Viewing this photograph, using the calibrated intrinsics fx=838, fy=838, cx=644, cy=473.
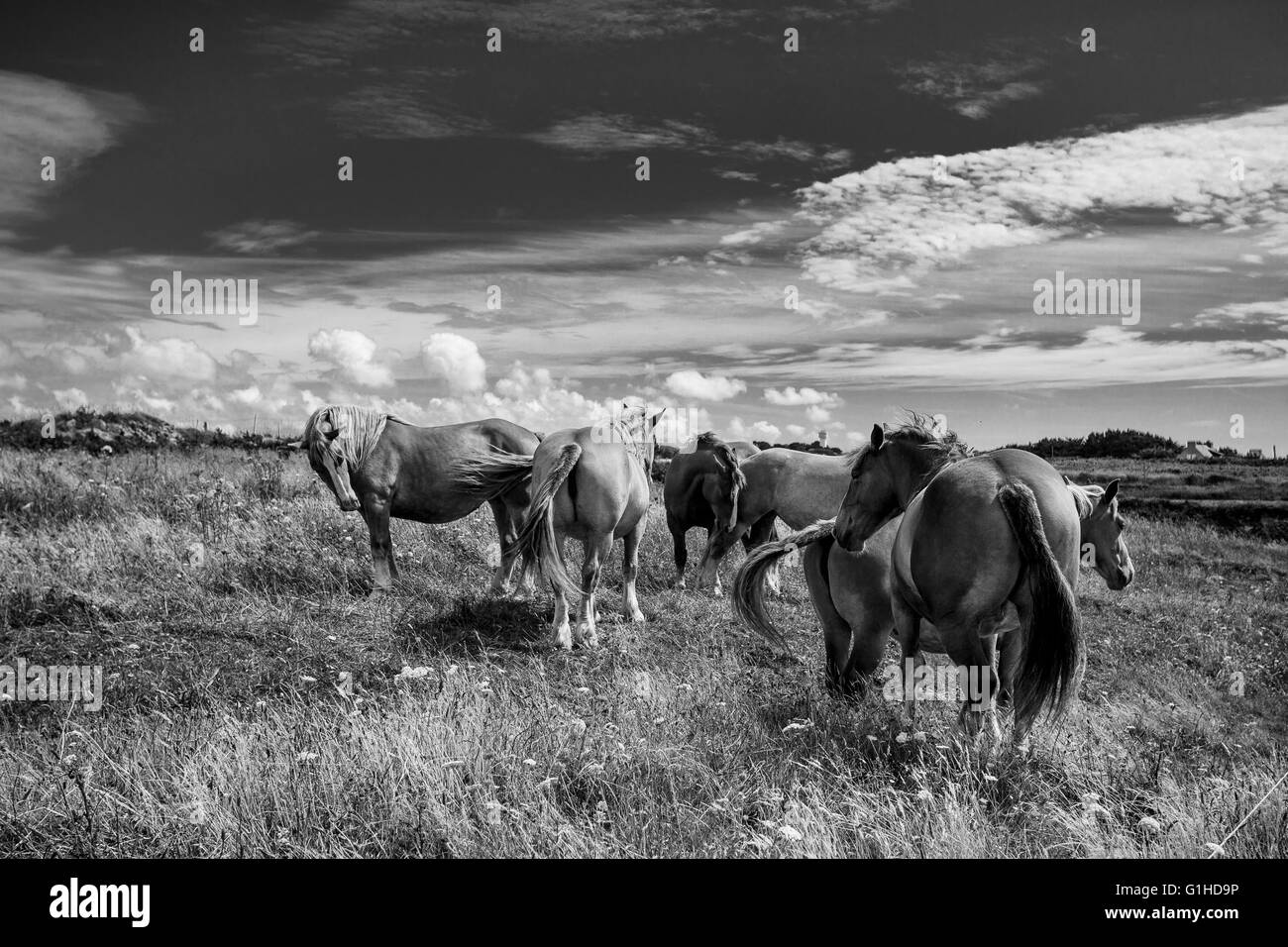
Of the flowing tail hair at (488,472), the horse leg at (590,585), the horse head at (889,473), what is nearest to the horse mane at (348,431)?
the flowing tail hair at (488,472)

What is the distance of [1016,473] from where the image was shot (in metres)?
5.27

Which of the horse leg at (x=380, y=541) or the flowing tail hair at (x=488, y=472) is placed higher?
the flowing tail hair at (x=488, y=472)

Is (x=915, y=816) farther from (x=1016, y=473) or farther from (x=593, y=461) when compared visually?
(x=593, y=461)

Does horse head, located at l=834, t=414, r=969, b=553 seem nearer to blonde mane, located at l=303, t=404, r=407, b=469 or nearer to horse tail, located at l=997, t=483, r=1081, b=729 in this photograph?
horse tail, located at l=997, t=483, r=1081, b=729

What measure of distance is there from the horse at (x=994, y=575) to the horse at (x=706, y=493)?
5849 millimetres

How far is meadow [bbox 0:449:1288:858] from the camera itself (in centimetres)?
384

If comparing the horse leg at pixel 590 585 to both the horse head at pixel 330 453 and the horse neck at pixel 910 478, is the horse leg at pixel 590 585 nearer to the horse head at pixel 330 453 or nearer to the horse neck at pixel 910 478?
the horse head at pixel 330 453

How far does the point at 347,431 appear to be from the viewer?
9906mm

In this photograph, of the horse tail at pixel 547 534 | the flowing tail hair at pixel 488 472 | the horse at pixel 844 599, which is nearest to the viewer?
the horse at pixel 844 599

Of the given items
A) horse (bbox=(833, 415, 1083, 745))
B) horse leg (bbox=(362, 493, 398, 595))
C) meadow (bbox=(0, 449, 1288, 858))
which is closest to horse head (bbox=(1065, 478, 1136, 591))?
meadow (bbox=(0, 449, 1288, 858))

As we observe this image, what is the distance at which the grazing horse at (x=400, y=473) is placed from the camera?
32.0ft

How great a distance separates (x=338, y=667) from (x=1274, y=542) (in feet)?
71.7

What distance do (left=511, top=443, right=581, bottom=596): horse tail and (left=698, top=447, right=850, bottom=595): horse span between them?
12.0ft
